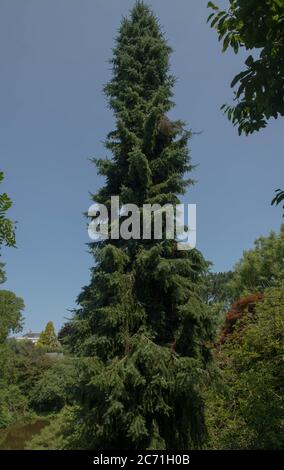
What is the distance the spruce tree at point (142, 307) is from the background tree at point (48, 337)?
186 feet

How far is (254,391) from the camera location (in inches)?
346

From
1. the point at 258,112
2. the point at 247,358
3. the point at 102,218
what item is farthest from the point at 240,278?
the point at 258,112

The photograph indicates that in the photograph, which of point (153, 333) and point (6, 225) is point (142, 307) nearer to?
point (153, 333)

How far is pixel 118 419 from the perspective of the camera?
7832 mm

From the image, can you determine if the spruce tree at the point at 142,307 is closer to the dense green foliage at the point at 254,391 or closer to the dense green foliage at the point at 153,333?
the dense green foliage at the point at 153,333

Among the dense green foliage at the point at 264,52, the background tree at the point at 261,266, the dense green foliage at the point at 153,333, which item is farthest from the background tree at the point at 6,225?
the background tree at the point at 261,266

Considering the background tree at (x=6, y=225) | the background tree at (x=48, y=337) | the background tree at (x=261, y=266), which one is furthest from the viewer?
the background tree at (x=48, y=337)

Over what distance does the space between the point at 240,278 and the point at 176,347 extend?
64.8 feet

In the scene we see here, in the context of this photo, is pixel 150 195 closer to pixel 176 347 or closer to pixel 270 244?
pixel 176 347

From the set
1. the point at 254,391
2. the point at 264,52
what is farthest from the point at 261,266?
the point at 264,52

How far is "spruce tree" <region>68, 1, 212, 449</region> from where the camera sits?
791cm

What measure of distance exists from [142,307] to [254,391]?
3161 millimetres

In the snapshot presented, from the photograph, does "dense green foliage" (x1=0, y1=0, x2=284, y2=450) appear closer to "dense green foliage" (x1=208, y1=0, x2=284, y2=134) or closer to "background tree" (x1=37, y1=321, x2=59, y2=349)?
"dense green foliage" (x1=208, y1=0, x2=284, y2=134)

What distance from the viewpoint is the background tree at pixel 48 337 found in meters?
65.9
